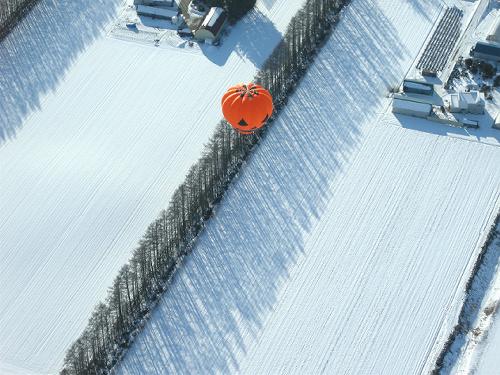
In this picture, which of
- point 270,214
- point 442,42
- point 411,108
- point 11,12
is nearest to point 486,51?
point 442,42

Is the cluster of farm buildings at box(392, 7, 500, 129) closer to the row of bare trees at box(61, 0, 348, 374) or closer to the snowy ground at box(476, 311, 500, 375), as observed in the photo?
the row of bare trees at box(61, 0, 348, 374)

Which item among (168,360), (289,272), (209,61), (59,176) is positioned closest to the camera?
(168,360)

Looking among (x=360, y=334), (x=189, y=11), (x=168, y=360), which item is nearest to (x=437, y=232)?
(x=360, y=334)

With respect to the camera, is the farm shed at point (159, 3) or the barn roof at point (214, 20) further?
the farm shed at point (159, 3)

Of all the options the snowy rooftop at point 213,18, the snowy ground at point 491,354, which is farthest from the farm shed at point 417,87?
the snowy ground at point 491,354

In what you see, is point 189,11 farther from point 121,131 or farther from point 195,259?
point 195,259

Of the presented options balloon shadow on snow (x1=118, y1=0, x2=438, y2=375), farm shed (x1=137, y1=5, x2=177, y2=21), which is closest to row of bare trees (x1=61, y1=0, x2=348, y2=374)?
balloon shadow on snow (x1=118, y1=0, x2=438, y2=375)

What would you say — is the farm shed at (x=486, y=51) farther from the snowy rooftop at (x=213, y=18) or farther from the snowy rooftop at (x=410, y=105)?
the snowy rooftop at (x=213, y=18)
